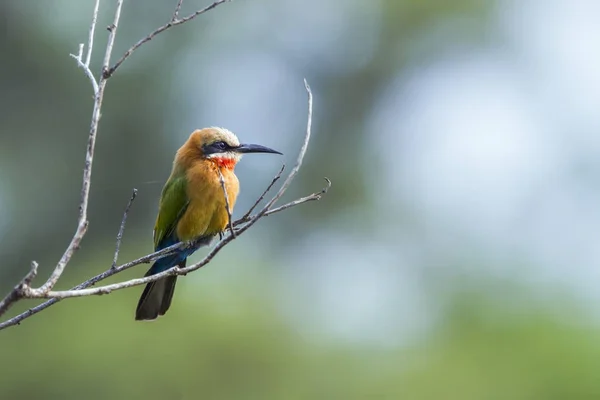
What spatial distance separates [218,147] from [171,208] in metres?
0.35

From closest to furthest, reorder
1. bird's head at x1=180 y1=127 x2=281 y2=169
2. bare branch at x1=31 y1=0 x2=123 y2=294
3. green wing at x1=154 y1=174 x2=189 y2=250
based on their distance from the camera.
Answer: bare branch at x1=31 y1=0 x2=123 y2=294 → green wing at x1=154 y1=174 x2=189 y2=250 → bird's head at x1=180 y1=127 x2=281 y2=169

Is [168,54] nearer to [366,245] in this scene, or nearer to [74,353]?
[366,245]

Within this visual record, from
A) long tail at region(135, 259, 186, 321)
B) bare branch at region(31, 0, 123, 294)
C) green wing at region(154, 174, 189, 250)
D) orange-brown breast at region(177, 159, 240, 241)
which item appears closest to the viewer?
bare branch at region(31, 0, 123, 294)

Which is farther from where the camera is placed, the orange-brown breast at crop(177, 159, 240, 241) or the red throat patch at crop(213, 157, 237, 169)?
the red throat patch at crop(213, 157, 237, 169)

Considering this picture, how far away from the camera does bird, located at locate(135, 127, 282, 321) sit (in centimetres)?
452

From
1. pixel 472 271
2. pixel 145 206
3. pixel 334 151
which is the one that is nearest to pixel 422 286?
pixel 472 271

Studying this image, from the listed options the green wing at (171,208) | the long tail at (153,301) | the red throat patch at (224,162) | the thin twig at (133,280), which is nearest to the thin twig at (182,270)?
the thin twig at (133,280)

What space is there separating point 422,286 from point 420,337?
1834 millimetres

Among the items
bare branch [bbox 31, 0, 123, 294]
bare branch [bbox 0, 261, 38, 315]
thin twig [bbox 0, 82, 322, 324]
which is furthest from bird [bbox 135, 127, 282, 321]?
bare branch [bbox 0, 261, 38, 315]

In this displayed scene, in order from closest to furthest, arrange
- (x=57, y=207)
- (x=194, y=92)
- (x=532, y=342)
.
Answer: (x=532, y=342), (x=57, y=207), (x=194, y=92)

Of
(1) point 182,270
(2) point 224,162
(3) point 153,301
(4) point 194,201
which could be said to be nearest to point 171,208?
(4) point 194,201

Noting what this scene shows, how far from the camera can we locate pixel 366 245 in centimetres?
2144

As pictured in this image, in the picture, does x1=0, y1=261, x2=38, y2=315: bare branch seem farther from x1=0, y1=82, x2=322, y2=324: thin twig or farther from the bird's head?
the bird's head

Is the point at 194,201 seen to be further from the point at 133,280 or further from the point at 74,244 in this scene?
the point at 74,244
